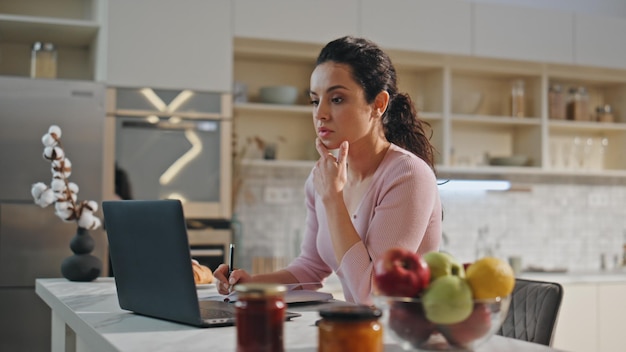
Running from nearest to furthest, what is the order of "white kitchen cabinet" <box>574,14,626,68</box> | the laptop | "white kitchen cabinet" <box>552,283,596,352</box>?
the laptop → "white kitchen cabinet" <box>552,283,596,352</box> → "white kitchen cabinet" <box>574,14,626,68</box>

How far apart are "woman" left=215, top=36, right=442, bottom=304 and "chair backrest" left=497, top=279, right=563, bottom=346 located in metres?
0.26

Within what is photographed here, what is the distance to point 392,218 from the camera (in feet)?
6.66

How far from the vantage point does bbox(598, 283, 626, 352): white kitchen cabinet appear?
4.75m

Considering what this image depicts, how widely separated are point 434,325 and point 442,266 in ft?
0.28

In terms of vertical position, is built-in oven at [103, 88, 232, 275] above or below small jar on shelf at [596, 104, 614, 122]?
below

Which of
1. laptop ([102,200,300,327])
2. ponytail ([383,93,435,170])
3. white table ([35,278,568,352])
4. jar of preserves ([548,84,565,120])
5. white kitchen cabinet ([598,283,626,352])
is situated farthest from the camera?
jar of preserves ([548,84,565,120])

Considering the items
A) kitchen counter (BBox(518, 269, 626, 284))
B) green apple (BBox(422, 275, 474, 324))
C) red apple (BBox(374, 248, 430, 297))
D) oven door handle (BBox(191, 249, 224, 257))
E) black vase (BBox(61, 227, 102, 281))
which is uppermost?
red apple (BBox(374, 248, 430, 297))

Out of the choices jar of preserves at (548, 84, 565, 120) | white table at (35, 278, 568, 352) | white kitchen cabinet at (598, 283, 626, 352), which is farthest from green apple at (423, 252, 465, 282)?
Answer: jar of preserves at (548, 84, 565, 120)

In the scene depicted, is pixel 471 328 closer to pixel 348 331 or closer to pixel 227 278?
pixel 348 331

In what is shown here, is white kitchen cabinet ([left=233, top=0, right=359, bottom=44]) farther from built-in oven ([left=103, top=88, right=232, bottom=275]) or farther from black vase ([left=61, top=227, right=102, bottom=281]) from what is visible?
black vase ([left=61, top=227, right=102, bottom=281])

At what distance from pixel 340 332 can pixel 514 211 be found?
454cm

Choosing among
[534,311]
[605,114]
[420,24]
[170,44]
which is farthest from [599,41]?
[534,311]

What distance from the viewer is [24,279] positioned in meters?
3.83

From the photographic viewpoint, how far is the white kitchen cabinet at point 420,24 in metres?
4.50
